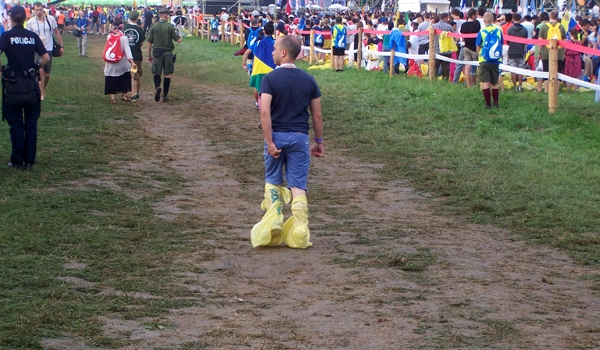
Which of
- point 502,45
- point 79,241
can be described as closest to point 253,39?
point 502,45

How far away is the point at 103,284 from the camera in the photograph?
583 centimetres

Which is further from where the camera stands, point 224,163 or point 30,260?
point 224,163

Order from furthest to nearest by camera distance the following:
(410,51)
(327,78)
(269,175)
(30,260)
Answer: (410,51) < (327,78) < (269,175) < (30,260)

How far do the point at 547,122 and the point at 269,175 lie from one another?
797cm

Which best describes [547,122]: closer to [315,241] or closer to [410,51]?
[315,241]

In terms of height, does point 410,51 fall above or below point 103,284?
above

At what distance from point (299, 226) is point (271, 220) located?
0.26 m

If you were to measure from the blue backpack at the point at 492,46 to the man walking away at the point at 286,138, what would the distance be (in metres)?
8.33

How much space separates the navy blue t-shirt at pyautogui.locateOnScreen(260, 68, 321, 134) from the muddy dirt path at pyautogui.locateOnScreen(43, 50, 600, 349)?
1167 millimetres

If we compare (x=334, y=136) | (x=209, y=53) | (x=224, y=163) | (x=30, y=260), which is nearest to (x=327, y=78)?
(x=334, y=136)

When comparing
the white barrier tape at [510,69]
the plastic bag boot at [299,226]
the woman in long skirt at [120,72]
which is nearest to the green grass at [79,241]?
the plastic bag boot at [299,226]

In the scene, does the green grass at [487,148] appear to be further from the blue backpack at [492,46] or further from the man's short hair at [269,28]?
the man's short hair at [269,28]

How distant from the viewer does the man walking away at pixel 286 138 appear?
22.8 feet

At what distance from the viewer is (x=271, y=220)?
279 inches
